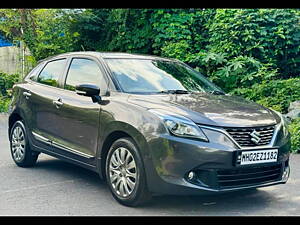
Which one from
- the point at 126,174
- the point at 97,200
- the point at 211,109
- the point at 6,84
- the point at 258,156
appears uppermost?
the point at 211,109

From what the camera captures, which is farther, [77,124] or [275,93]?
[275,93]

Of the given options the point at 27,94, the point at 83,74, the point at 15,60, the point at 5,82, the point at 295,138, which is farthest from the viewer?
the point at 15,60

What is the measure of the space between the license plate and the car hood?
29 cm

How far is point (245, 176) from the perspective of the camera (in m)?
4.45

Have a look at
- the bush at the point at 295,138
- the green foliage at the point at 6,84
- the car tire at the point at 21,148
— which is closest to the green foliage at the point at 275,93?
the bush at the point at 295,138

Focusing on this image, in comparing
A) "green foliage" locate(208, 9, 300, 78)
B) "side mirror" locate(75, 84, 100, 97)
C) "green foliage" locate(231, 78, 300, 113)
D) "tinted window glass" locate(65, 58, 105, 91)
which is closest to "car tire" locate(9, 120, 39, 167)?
"tinted window glass" locate(65, 58, 105, 91)

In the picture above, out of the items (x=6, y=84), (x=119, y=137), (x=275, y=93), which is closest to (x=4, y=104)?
(x=6, y=84)

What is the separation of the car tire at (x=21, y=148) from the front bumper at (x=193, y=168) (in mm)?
2791

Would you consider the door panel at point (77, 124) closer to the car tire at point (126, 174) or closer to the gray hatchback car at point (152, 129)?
the gray hatchback car at point (152, 129)

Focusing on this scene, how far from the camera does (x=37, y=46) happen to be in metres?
15.7

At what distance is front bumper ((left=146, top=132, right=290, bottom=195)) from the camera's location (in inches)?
166

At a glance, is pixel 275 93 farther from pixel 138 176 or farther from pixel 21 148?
pixel 138 176

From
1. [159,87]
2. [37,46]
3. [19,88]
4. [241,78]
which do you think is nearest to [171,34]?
[241,78]

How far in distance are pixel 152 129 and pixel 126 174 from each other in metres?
0.63
